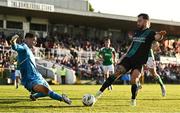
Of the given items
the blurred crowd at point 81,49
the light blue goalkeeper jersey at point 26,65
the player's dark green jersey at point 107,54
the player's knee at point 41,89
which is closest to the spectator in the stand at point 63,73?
the blurred crowd at point 81,49

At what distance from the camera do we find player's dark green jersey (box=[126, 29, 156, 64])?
39.7 ft

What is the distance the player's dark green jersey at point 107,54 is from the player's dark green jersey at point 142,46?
10313 millimetres

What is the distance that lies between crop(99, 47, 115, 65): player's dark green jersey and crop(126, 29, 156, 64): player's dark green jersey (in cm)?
1031

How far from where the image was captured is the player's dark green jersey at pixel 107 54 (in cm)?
2272

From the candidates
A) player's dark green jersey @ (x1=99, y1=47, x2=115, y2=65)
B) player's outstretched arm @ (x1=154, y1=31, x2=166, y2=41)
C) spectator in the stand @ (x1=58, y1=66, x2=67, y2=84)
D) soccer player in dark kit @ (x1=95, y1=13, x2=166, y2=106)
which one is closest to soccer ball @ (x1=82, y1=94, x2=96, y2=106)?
soccer player in dark kit @ (x1=95, y1=13, x2=166, y2=106)

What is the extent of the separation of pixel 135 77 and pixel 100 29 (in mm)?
40486

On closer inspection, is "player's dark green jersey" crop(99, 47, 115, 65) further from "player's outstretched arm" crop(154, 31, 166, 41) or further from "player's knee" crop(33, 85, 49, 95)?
"player's knee" crop(33, 85, 49, 95)

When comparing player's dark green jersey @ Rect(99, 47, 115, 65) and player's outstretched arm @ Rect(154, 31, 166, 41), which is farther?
player's dark green jersey @ Rect(99, 47, 115, 65)

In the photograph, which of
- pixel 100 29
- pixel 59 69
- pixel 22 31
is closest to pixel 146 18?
pixel 59 69

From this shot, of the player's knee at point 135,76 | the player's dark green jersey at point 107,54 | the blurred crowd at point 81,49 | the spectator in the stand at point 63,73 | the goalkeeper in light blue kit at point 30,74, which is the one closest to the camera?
the goalkeeper in light blue kit at point 30,74

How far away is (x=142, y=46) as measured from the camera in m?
12.1

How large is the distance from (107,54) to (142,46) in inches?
417

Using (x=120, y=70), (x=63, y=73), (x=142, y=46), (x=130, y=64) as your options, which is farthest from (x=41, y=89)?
(x=63, y=73)

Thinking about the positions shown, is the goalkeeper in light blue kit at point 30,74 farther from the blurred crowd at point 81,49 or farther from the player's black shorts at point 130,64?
the blurred crowd at point 81,49
